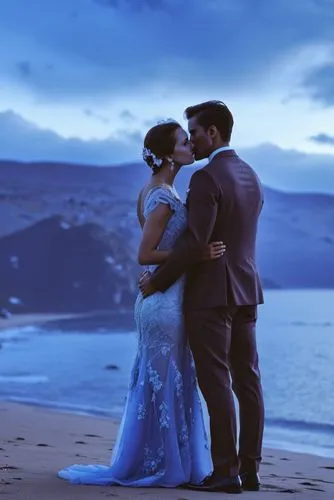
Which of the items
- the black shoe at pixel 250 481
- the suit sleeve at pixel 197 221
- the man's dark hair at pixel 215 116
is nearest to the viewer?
the suit sleeve at pixel 197 221

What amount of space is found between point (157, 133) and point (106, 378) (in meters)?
13.5

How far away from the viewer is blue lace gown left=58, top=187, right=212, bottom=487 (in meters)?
4.00

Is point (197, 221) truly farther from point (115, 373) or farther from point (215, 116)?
point (115, 373)

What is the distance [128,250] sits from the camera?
148ft

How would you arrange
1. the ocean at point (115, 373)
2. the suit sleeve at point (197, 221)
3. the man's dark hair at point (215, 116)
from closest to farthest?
1. the suit sleeve at point (197, 221)
2. the man's dark hair at point (215, 116)
3. the ocean at point (115, 373)

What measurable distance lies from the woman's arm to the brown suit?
6cm

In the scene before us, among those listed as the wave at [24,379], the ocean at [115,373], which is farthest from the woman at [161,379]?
the wave at [24,379]

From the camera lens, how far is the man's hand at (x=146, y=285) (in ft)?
13.2

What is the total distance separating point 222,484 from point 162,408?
0.37m

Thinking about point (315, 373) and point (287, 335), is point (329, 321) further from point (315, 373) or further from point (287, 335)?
point (315, 373)

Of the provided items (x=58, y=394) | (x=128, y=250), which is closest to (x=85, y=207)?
(x=128, y=250)

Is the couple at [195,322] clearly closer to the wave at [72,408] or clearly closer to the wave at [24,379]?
the wave at [72,408]

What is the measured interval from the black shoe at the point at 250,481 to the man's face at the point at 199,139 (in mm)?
1203

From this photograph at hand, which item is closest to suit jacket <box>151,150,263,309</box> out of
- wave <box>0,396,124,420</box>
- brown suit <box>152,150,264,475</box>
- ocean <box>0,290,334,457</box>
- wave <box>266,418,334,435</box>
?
brown suit <box>152,150,264,475</box>
